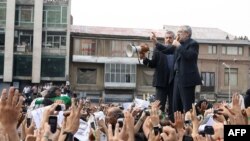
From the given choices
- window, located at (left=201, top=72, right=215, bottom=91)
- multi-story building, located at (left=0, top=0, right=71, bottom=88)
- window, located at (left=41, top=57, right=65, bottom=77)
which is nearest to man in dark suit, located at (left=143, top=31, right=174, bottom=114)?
multi-story building, located at (left=0, top=0, right=71, bottom=88)

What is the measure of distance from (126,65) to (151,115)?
1648 inches

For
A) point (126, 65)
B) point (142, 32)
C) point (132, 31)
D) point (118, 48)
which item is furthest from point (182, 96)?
point (132, 31)

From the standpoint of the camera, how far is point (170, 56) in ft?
28.5

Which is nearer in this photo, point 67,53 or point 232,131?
point 232,131

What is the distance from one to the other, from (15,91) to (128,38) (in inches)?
1696

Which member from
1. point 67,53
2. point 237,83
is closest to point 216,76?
point 237,83

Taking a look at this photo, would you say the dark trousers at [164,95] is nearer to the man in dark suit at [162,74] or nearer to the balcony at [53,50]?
the man in dark suit at [162,74]

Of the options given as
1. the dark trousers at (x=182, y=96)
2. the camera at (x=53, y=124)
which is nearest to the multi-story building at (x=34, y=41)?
the dark trousers at (x=182, y=96)

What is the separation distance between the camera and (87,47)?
46562 mm

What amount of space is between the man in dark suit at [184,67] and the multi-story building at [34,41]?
36.1 metres

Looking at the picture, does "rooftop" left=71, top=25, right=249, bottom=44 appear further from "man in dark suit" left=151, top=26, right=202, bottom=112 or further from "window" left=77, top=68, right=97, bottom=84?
"man in dark suit" left=151, top=26, right=202, bottom=112

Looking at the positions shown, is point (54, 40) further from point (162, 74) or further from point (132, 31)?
point (162, 74)

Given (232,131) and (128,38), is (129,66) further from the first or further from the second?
(232,131)

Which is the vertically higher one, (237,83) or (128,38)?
(128,38)
